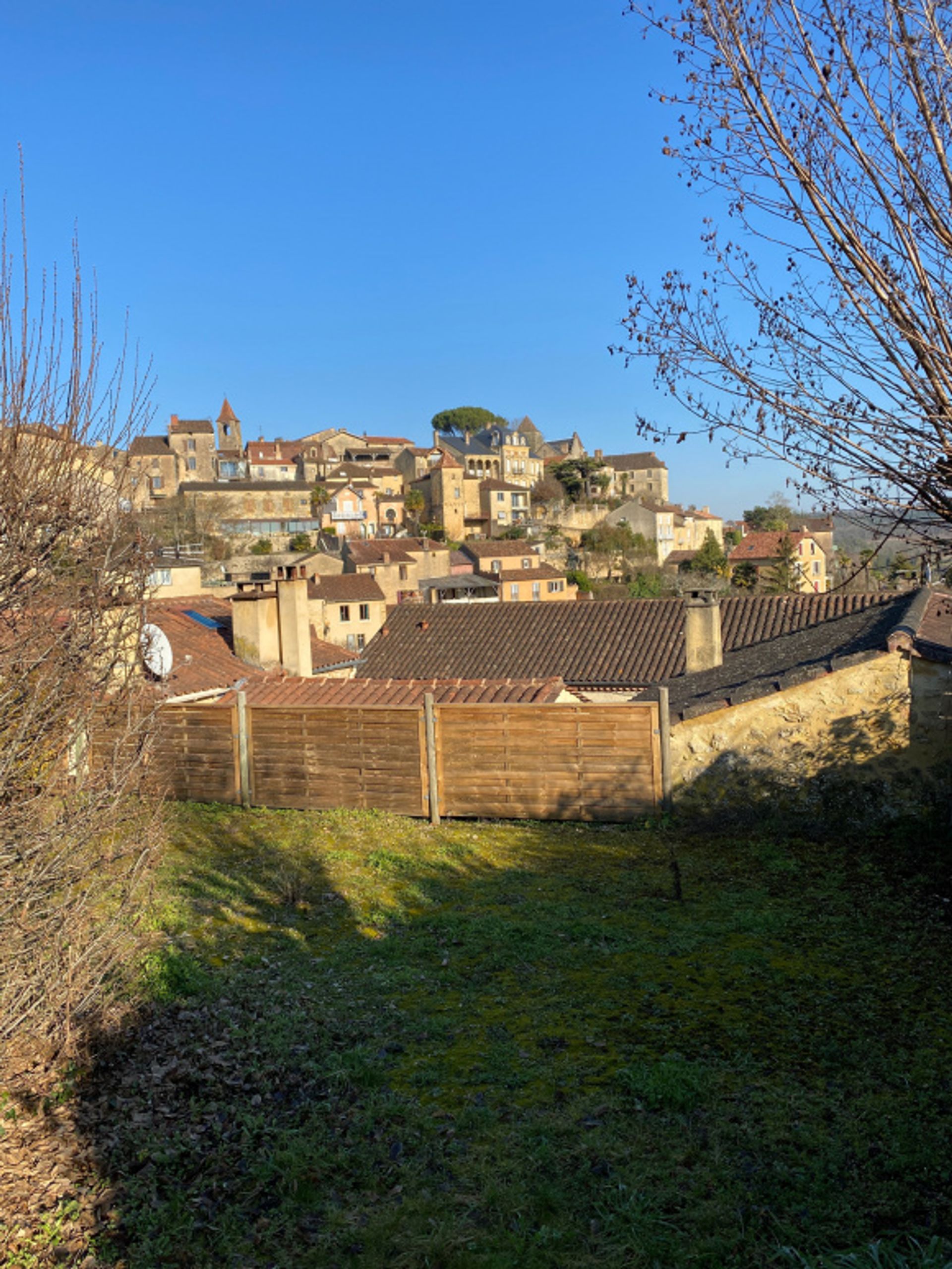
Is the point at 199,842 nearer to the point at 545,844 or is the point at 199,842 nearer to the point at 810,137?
the point at 545,844

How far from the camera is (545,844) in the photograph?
12.2 m

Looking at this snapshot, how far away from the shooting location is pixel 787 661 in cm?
1591

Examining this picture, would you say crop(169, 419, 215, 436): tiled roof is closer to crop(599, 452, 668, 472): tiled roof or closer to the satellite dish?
crop(599, 452, 668, 472): tiled roof

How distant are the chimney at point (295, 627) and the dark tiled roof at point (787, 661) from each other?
8.10 metres

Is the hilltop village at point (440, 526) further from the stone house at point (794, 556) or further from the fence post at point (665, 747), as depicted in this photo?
the fence post at point (665, 747)

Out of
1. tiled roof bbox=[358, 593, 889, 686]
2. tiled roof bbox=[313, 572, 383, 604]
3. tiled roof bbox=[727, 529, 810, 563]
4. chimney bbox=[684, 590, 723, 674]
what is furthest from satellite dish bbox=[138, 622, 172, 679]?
tiled roof bbox=[727, 529, 810, 563]

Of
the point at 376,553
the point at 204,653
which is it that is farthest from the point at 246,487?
the point at 204,653

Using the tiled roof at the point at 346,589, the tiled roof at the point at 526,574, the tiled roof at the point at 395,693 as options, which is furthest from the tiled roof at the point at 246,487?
the tiled roof at the point at 395,693

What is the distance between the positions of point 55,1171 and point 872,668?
10.1 meters

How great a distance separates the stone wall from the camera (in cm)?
1181

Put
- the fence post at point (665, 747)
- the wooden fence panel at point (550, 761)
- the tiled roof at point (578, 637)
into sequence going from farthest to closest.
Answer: the tiled roof at point (578, 637) → the wooden fence panel at point (550, 761) → the fence post at point (665, 747)

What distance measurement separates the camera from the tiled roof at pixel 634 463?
118938 mm

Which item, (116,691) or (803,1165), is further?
(116,691)

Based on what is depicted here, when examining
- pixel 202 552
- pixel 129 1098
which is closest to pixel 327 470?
pixel 202 552
